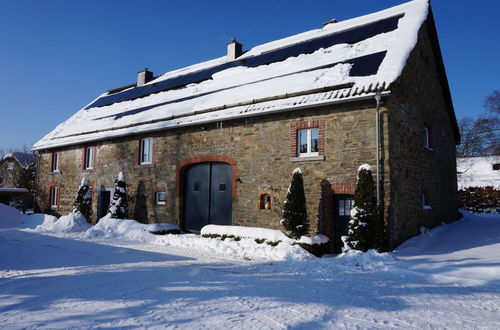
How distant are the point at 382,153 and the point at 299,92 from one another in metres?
3.48

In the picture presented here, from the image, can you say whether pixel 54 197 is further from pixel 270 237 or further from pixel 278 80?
pixel 270 237

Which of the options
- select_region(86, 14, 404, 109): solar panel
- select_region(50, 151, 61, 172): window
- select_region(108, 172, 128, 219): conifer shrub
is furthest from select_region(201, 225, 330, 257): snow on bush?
select_region(50, 151, 61, 172): window

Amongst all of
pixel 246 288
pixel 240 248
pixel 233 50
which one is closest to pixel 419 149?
pixel 240 248

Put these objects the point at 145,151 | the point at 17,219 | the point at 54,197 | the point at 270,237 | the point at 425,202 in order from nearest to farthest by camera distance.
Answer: the point at 270,237, the point at 425,202, the point at 145,151, the point at 17,219, the point at 54,197

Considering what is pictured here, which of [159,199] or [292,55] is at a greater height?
[292,55]

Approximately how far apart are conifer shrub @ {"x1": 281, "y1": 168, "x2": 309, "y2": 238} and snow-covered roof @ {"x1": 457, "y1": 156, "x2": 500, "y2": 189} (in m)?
32.7

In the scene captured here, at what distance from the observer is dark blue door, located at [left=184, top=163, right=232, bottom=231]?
13859 mm

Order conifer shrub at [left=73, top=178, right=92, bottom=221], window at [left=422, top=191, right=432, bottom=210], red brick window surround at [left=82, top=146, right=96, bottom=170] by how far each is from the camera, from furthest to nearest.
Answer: red brick window surround at [left=82, top=146, right=96, bottom=170], conifer shrub at [left=73, top=178, right=92, bottom=221], window at [left=422, top=191, right=432, bottom=210]

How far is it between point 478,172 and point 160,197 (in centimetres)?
3672

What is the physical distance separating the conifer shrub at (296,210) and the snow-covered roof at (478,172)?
107 ft

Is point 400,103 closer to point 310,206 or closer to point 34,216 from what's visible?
point 310,206

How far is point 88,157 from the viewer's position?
65.0ft

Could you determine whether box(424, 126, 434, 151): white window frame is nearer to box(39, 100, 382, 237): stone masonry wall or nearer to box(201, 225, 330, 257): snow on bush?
box(39, 100, 382, 237): stone masonry wall

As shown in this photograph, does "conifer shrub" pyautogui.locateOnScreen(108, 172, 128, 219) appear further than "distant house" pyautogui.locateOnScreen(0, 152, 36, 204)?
No
